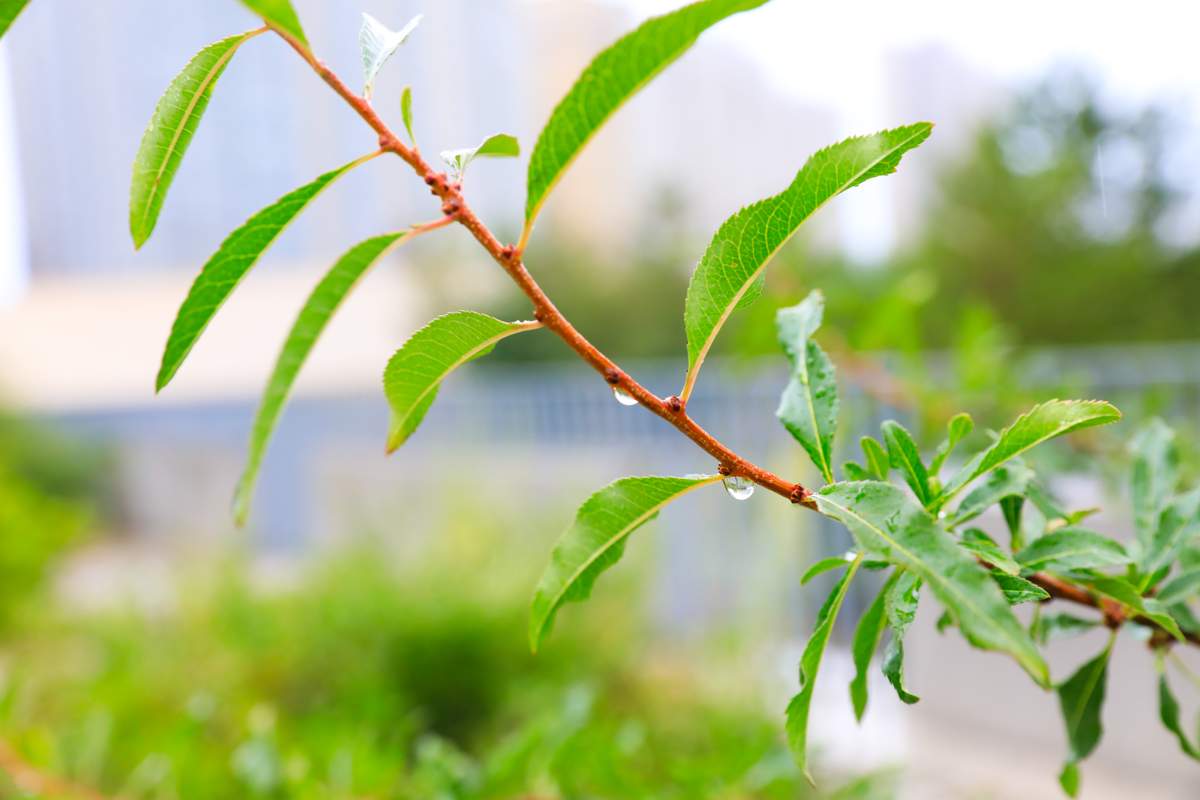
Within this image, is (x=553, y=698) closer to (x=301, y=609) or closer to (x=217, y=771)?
(x=217, y=771)

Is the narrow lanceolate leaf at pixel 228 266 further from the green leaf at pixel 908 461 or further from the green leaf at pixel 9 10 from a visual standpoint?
the green leaf at pixel 908 461

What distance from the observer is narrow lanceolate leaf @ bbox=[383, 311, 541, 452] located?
248mm

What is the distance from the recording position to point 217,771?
799 millimetres

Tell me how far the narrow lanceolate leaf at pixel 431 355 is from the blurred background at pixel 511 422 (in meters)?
0.06

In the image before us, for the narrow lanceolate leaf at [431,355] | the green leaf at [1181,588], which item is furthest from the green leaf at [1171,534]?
the narrow lanceolate leaf at [431,355]

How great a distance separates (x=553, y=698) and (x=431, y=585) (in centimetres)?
65

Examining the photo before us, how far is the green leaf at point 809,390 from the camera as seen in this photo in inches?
11.3

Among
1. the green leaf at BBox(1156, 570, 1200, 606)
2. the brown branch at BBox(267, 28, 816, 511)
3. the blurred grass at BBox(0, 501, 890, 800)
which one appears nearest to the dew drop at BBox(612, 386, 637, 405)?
the brown branch at BBox(267, 28, 816, 511)

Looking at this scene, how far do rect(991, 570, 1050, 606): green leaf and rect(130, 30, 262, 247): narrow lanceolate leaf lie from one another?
0.24 meters

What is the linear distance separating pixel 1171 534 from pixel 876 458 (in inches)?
4.6

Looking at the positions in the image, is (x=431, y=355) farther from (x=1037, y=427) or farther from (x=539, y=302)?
(x=1037, y=427)

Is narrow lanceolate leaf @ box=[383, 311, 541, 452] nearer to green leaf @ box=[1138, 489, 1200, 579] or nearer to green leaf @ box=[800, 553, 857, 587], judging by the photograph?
green leaf @ box=[800, 553, 857, 587]

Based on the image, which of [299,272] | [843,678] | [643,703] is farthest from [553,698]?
[299,272]

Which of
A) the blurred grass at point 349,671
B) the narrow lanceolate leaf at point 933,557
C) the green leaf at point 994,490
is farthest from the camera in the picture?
the blurred grass at point 349,671
